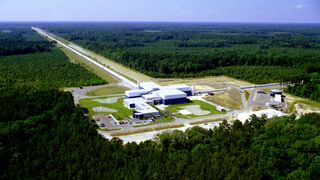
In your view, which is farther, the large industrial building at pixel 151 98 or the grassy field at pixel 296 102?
the grassy field at pixel 296 102

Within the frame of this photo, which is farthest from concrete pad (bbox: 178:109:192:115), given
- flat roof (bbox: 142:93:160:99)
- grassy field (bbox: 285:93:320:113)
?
grassy field (bbox: 285:93:320:113)

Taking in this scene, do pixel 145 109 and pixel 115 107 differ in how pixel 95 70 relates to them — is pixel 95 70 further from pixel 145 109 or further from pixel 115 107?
pixel 145 109

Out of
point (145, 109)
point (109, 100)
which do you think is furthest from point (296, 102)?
point (109, 100)

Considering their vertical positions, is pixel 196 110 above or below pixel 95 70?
below

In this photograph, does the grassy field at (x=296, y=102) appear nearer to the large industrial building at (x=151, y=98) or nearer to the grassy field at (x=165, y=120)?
the large industrial building at (x=151, y=98)

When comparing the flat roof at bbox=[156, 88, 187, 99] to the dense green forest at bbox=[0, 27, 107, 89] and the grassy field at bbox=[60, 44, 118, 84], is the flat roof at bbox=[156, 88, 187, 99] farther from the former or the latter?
the grassy field at bbox=[60, 44, 118, 84]

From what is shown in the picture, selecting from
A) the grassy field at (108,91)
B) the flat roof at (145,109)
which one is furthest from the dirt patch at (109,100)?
the flat roof at (145,109)
